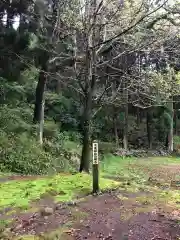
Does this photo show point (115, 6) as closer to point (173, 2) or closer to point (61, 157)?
point (173, 2)

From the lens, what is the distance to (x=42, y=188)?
10.6m

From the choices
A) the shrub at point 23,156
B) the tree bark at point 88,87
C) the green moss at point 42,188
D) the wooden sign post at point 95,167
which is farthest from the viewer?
the shrub at point 23,156

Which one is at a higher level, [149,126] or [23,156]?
[149,126]

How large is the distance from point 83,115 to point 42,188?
13.0 feet

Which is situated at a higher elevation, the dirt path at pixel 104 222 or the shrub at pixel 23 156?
the shrub at pixel 23 156

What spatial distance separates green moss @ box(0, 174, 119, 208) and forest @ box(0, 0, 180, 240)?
0.03 m

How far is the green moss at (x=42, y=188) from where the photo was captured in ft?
30.7

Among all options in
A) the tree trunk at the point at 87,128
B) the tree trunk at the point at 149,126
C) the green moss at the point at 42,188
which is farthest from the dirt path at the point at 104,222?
the tree trunk at the point at 149,126

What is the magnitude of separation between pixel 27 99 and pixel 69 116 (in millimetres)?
3417

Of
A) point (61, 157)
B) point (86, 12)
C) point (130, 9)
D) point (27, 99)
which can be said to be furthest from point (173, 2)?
point (27, 99)

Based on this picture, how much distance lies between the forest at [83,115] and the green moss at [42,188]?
0.03 meters

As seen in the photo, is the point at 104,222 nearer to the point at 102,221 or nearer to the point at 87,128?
the point at 102,221

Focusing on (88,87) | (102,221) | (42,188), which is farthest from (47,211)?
(88,87)

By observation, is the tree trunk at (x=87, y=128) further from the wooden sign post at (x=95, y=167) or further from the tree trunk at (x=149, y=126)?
the tree trunk at (x=149, y=126)
